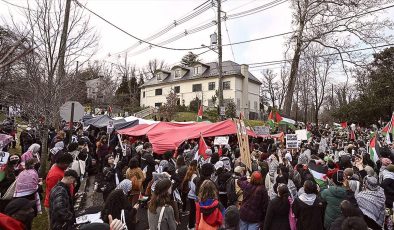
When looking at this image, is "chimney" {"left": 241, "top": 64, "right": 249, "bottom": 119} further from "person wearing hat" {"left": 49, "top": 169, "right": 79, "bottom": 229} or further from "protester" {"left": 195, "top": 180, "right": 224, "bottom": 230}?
"person wearing hat" {"left": 49, "top": 169, "right": 79, "bottom": 229}

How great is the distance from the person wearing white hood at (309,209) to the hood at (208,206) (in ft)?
4.57

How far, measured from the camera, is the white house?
4531 cm

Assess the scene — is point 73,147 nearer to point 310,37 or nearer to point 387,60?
point 310,37

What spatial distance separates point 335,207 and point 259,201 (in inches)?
51.2

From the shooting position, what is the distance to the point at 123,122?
775 inches

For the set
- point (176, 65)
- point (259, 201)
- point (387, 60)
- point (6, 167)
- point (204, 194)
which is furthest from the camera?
Result: point (176, 65)

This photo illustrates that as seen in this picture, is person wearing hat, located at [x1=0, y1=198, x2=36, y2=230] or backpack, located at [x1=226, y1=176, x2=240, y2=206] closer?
person wearing hat, located at [x1=0, y1=198, x2=36, y2=230]

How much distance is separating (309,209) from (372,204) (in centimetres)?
124

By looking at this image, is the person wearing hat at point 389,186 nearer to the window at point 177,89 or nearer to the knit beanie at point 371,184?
the knit beanie at point 371,184

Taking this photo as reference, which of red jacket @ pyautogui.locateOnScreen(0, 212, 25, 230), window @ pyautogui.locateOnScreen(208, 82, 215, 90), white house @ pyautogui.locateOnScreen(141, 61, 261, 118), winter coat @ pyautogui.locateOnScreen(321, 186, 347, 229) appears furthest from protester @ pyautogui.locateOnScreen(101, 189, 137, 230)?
window @ pyautogui.locateOnScreen(208, 82, 215, 90)

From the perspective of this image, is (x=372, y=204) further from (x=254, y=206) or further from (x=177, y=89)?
(x=177, y=89)

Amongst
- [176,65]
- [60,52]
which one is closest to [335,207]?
[60,52]

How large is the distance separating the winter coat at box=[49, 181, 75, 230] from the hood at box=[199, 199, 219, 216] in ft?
6.79

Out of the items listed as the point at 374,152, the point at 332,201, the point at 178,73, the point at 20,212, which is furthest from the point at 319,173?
the point at 178,73
